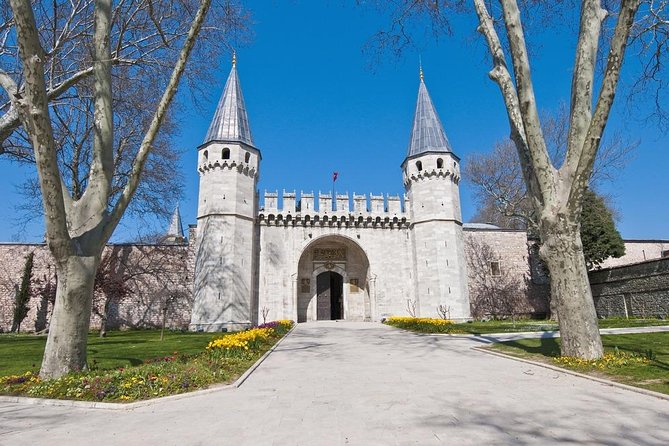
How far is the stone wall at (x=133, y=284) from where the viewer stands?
2195 centimetres

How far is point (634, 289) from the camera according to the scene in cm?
2169

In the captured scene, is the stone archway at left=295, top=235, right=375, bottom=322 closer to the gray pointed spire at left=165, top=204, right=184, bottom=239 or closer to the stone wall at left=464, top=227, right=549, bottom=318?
the stone wall at left=464, top=227, right=549, bottom=318

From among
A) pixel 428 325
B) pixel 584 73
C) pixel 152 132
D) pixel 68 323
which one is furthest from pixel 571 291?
pixel 428 325

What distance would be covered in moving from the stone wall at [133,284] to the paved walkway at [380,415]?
1789cm

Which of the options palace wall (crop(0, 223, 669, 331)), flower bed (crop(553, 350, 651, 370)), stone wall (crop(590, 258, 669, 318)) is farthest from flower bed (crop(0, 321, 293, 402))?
stone wall (crop(590, 258, 669, 318))

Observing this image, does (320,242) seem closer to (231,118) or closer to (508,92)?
(231,118)

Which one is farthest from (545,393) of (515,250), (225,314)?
(515,250)

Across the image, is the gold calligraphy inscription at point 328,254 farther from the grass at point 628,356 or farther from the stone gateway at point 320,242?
the grass at point 628,356

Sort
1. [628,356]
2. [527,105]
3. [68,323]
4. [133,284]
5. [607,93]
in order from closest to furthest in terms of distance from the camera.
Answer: [68,323] < [607,93] < [628,356] < [527,105] < [133,284]

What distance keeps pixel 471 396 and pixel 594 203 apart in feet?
79.7

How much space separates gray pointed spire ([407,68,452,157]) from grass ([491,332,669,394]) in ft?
50.8

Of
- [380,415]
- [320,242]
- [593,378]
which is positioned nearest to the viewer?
[380,415]

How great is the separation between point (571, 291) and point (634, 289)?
751 inches

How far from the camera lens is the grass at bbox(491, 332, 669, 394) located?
5.66 meters
